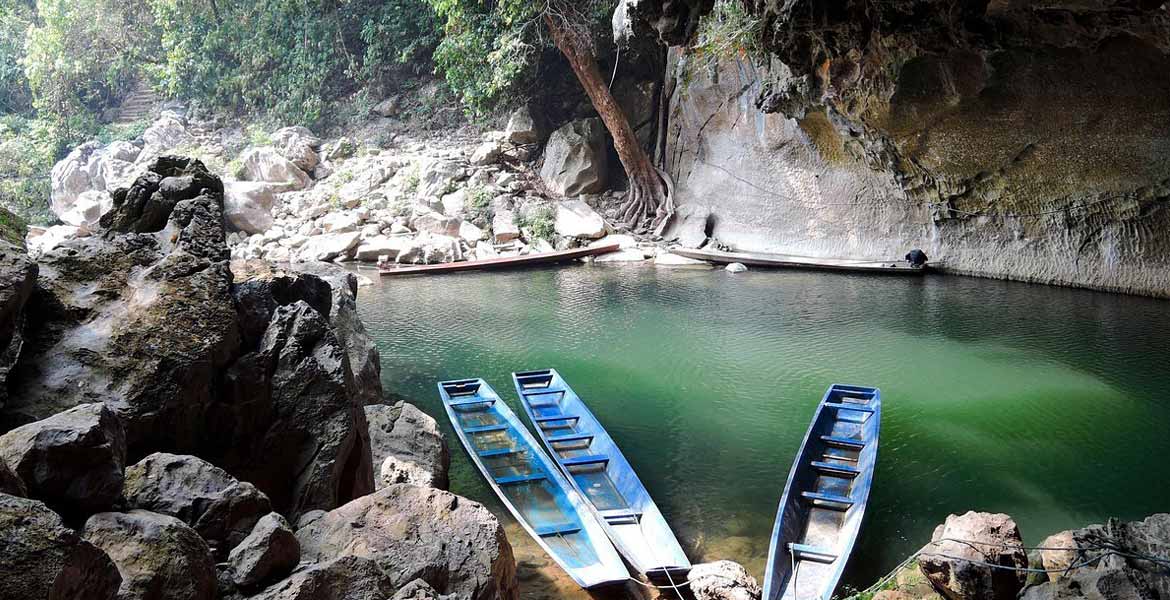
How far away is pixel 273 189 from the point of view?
2036 cm

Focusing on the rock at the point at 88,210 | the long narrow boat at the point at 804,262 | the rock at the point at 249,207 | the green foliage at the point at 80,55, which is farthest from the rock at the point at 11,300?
the green foliage at the point at 80,55

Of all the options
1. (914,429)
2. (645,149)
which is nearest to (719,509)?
(914,429)

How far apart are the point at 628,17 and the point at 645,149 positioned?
878 centimetres

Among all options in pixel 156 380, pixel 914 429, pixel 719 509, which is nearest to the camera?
pixel 156 380

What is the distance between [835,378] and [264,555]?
6.90 meters

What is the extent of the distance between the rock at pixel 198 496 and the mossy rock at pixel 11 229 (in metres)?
2.04

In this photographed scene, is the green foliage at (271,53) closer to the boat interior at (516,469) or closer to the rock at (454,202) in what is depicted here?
the rock at (454,202)

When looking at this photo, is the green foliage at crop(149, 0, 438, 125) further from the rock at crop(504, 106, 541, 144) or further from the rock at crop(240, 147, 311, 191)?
the rock at crop(504, 106, 541, 144)

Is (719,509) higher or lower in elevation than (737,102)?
lower

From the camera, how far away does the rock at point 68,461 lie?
2.33 meters

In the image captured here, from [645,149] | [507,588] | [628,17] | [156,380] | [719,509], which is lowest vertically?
[719,509]

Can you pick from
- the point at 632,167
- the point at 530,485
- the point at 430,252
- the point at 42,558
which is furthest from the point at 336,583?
the point at 632,167

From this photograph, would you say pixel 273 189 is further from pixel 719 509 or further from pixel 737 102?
pixel 719 509

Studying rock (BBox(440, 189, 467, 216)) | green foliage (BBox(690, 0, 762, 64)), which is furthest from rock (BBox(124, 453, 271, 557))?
rock (BBox(440, 189, 467, 216))
